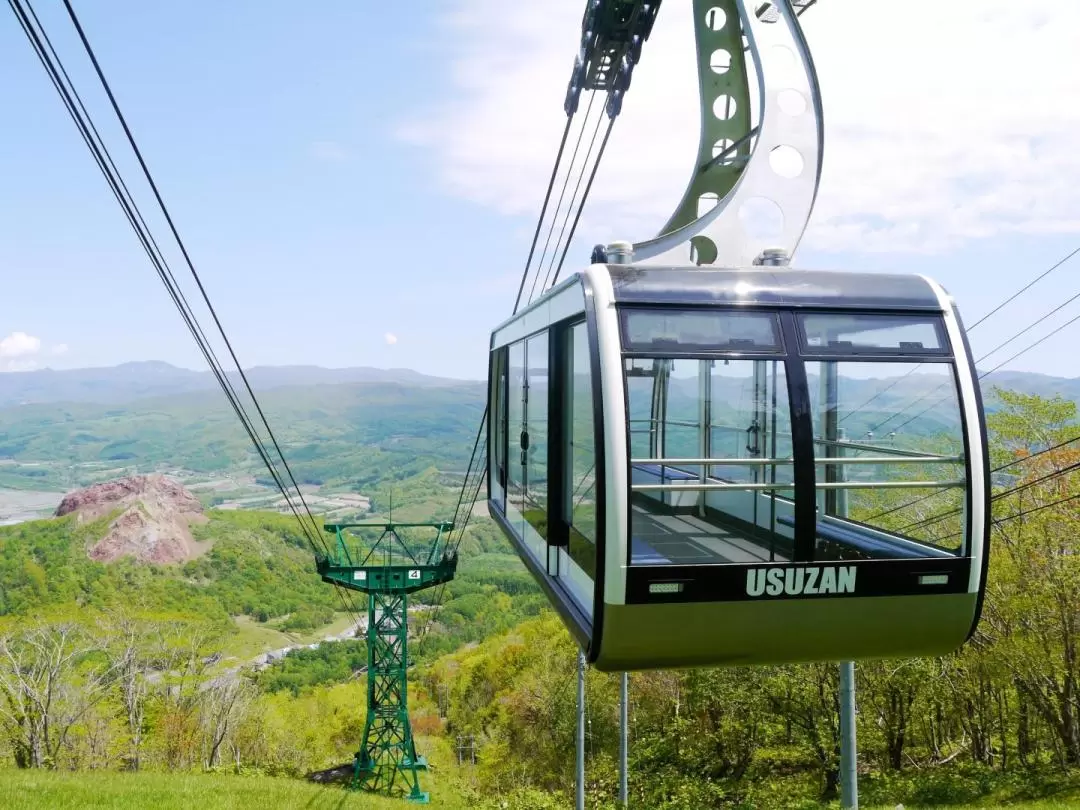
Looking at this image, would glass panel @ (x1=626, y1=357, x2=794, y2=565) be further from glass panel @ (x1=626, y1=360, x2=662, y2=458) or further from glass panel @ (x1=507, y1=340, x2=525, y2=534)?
glass panel @ (x1=507, y1=340, x2=525, y2=534)

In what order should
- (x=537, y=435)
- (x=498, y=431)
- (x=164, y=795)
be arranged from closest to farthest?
(x=537, y=435) → (x=498, y=431) → (x=164, y=795)

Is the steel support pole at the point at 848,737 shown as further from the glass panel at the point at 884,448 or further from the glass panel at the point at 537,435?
the glass panel at the point at 537,435

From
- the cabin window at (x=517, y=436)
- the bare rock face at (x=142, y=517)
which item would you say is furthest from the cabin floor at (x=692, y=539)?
the bare rock face at (x=142, y=517)

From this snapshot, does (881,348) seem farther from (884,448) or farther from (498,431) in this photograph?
(498,431)

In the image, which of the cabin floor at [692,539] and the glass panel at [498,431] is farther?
the glass panel at [498,431]

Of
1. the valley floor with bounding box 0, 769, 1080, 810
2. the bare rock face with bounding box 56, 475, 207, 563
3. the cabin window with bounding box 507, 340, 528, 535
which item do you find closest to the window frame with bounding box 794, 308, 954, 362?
the cabin window with bounding box 507, 340, 528, 535

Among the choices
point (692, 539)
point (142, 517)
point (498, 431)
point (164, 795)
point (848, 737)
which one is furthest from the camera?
point (142, 517)

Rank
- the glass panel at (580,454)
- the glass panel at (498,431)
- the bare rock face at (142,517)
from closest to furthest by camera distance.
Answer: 1. the glass panel at (580,454)
2. the glass panel at (498,431)
3. the bare rock face at (142,517)

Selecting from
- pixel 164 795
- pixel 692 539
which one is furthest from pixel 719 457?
pixel 164 795
